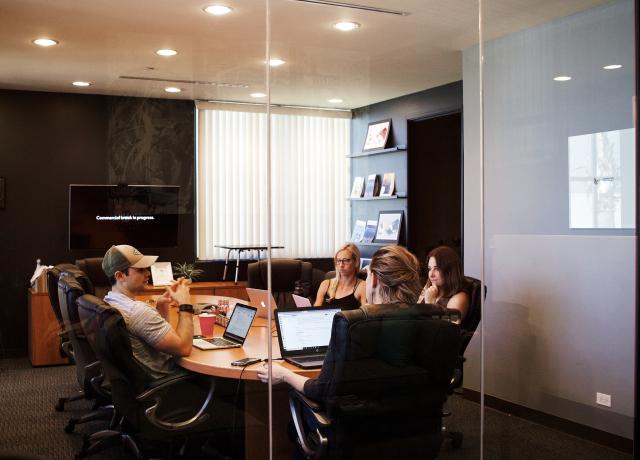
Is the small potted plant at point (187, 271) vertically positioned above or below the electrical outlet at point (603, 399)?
above

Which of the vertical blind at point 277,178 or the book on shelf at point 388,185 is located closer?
the vertical blind at point 277,178

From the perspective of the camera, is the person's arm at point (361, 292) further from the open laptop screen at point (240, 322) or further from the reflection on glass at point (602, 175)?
the reflection on glass at point (602, 175)

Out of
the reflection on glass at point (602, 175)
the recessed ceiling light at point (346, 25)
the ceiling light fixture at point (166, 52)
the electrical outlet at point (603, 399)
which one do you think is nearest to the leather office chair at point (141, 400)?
the ceiling light fixture at point (166, 52)

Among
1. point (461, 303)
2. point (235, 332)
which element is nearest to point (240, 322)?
point (235, 332)

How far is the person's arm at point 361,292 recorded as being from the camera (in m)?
3.12

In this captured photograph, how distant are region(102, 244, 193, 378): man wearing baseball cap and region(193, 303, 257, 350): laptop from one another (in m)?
0.11

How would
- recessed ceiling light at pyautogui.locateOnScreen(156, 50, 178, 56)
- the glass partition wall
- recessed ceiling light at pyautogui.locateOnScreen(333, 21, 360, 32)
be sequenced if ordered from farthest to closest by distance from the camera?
the glass partition wall, recessed ceiling light at pyautogui.locateOnScreen(333, 21, 360, 32), recessed ceiling light at pyautogui.locateOnScreen(156, 50, 178, 56)

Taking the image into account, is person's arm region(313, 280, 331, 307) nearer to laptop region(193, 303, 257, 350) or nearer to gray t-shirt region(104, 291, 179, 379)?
laptop region(193, 303, 257, 350)

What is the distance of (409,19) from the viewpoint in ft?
11.8

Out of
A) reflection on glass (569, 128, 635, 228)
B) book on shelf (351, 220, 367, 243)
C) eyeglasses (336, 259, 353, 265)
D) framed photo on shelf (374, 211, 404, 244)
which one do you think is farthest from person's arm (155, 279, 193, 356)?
reflection on glass (569, 128, 635, 228)

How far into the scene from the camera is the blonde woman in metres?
3.11

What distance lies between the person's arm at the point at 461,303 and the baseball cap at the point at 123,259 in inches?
58.5

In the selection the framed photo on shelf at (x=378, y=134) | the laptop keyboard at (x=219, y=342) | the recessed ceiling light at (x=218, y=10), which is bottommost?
the laptop keyboard at (x=219, y=342)

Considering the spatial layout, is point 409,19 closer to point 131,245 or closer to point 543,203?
point 543,203
